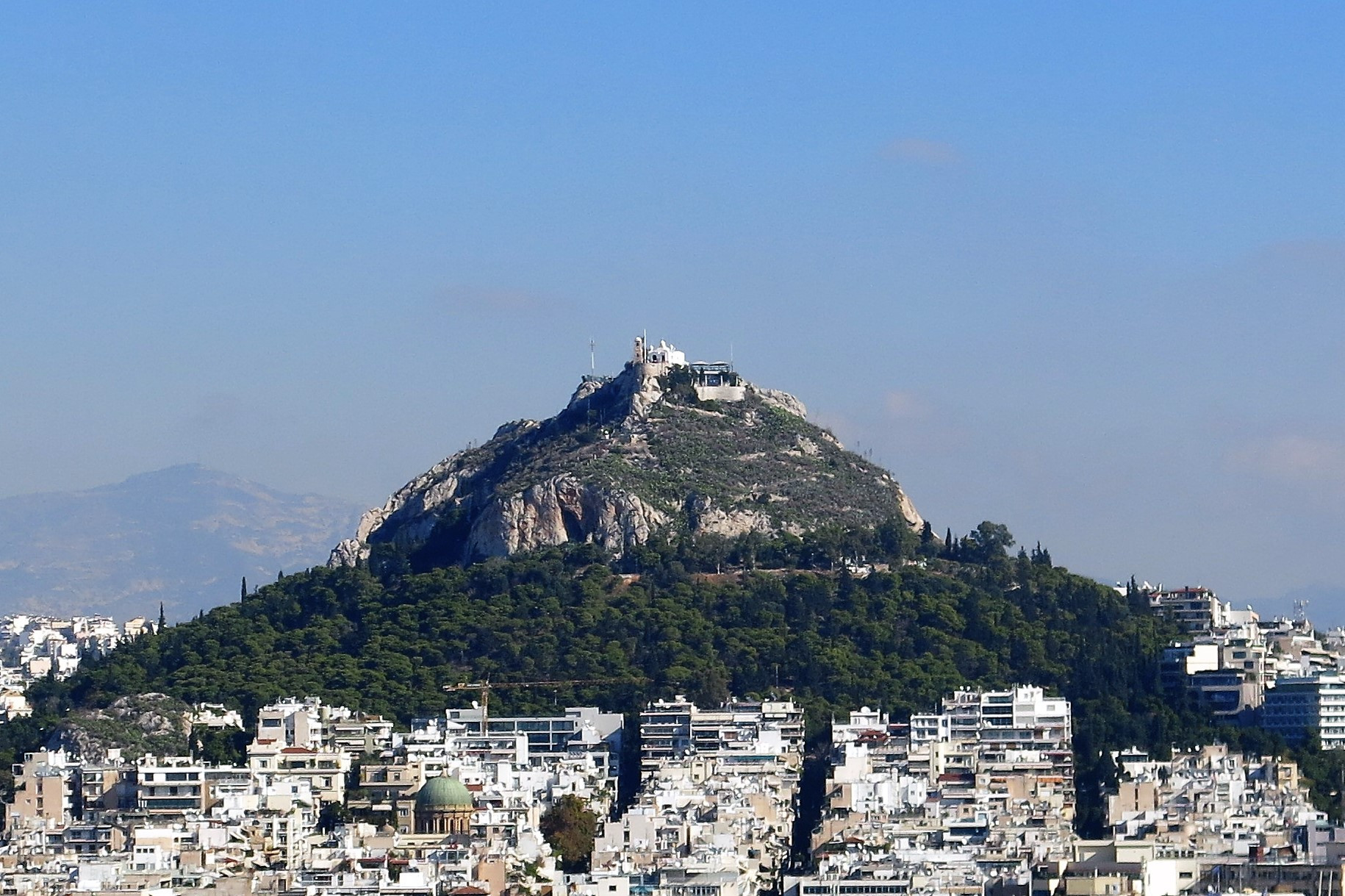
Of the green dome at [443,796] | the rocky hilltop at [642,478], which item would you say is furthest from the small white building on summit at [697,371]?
the green dome at [443,796]

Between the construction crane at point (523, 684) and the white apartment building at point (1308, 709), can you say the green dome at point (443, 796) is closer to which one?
the construction crane at point (523, 684)

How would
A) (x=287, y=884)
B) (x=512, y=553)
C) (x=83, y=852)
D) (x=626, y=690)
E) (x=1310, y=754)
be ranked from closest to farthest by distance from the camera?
(x=287, y=884) → (x=83, y=852) → (x=1310, y=754) → (x=626, y=690) → (x=512, y=553)

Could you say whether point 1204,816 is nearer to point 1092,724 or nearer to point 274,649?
point 1092,724

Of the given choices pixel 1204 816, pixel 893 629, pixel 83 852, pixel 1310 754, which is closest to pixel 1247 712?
pixel 1310 754

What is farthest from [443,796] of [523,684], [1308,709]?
[1308,709]

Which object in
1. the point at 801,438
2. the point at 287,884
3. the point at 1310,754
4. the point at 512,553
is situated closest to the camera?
the point at 287,884
